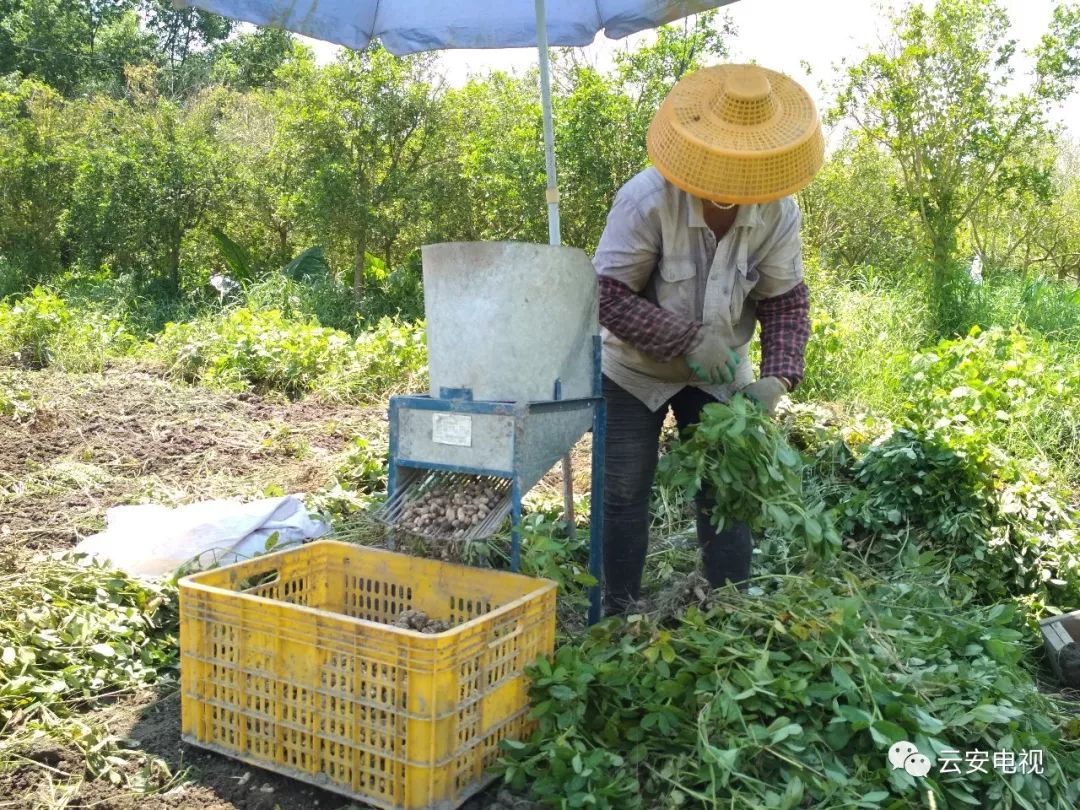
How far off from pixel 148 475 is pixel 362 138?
7.10m

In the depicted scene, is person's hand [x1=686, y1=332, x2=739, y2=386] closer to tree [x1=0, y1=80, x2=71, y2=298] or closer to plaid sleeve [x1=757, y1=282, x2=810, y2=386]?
plaid sleeve [x1=757, y1=282, x2=810, y2=386]

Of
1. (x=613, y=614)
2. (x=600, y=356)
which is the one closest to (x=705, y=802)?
(x=613, y=614)

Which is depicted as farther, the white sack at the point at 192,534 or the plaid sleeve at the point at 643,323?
the white sack at the point at 192,534

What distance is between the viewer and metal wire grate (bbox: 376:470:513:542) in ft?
8.27

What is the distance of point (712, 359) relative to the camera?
2705 millimetres

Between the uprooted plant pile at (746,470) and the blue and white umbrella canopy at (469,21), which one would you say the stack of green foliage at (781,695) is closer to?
the uprooted plant pile at (746,470)

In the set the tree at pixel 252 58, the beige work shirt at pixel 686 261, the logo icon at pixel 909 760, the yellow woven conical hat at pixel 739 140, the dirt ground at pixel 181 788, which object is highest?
the tree at pixel 252 58

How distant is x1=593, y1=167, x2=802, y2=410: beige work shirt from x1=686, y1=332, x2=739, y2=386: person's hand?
0.30ft

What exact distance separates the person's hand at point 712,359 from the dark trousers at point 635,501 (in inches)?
6.6

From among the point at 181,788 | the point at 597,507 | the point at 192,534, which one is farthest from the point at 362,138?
the point at 181,788

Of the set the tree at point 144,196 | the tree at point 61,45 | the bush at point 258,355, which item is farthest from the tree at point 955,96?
the tree at point 61,45

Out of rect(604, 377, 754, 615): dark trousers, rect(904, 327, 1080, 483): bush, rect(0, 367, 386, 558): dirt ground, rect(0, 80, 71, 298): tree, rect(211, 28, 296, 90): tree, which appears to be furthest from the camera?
rect(211, 28, 296, 90): tree

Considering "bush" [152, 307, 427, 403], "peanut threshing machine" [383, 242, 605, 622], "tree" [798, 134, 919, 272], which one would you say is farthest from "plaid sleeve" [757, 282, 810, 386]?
"tree" [798, 134, 919, 272]

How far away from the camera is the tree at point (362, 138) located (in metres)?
10.8
